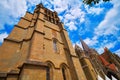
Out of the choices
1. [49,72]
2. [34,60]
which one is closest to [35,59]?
[34,60]

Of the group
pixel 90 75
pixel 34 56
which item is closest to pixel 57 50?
pixel 34 56

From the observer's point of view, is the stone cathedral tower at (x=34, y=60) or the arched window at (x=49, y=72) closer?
the stone cathedral tower at (x=34, y=60)

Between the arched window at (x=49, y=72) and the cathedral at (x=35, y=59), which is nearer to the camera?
the cathedral at (x=35, y=59)

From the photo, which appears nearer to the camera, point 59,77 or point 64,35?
point 59,77

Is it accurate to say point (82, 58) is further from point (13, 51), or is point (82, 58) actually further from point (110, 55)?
point (110, 55)

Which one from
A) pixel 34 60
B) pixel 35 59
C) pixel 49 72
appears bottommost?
pixel 49 72

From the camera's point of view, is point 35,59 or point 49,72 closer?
point 35,59

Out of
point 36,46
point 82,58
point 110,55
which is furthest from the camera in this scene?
point 110,55

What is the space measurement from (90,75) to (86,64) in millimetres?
2307

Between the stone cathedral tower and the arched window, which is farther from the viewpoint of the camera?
the arched window

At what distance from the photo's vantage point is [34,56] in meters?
6.51

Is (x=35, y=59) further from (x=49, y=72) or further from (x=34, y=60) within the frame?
(x=49, y=72)

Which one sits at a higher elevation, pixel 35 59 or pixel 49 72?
pixel 35 59

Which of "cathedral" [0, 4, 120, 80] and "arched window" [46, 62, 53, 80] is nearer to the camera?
"cathedral" [0, 4, 120, 80]
